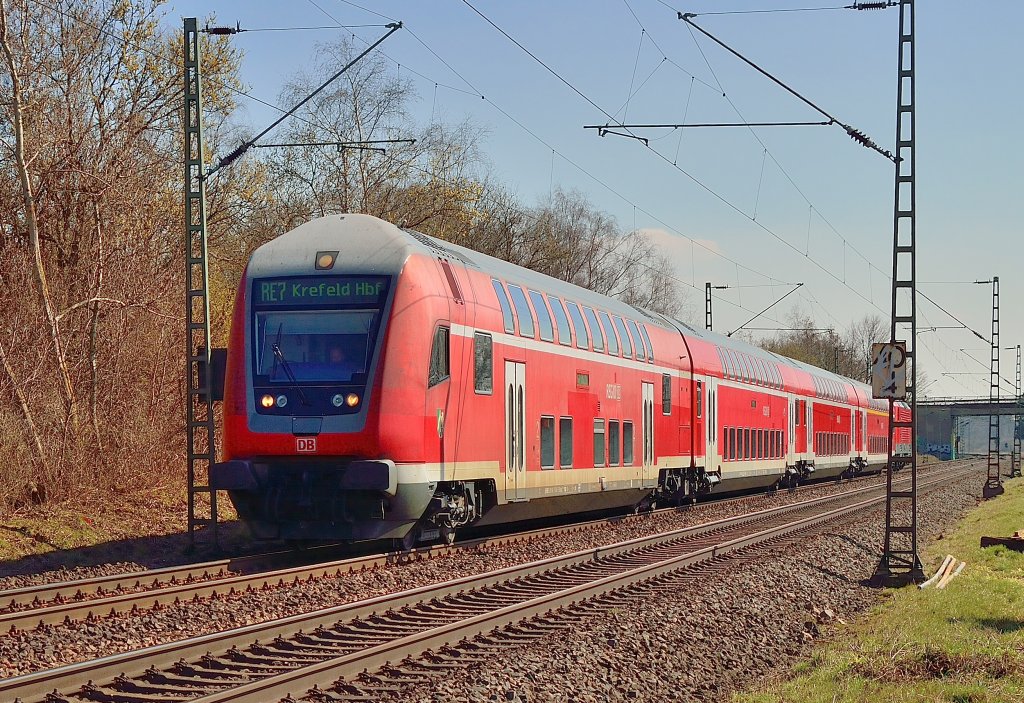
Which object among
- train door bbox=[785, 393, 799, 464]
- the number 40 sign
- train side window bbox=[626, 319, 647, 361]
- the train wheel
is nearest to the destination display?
the train wheel

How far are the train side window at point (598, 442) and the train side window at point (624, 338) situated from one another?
2.05m

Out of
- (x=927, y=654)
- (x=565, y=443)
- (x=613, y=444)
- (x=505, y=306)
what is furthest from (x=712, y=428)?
(x=927, y=654)

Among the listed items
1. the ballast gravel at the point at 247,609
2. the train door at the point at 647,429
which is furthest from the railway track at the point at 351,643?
the train door at the point at 647,429

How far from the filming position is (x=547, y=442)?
19938mm

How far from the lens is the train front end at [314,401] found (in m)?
15.0

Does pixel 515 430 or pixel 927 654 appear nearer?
pixel 927 654

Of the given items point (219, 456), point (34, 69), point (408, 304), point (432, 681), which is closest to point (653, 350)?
point (219, 456)

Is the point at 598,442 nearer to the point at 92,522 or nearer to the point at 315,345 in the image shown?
the point at 315,345

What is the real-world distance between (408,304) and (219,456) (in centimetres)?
1128

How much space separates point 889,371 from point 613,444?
25.1 feet

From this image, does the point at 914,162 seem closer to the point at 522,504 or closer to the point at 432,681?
the point at 522,504

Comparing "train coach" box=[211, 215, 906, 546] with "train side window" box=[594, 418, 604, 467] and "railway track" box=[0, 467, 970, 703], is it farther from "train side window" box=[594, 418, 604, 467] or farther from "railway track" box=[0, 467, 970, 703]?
"railway track" box=[0, 467, 970, 703]

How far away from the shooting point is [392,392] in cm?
1507

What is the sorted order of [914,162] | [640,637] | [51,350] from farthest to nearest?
[51,350], [914,162], [640,637]
